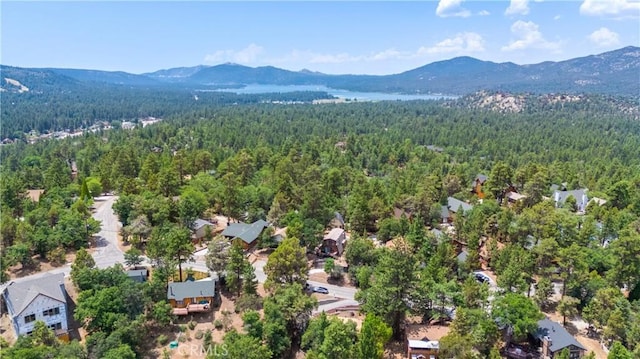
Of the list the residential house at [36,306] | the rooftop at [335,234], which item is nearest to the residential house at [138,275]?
the residential house at [36,306]

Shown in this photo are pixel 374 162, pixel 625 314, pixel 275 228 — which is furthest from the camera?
pixel 374 162

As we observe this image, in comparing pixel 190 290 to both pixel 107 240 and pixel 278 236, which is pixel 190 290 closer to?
pixel 278 236

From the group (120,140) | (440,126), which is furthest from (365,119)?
(120,140)

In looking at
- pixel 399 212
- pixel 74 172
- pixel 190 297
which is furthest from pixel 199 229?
pixel 74 172

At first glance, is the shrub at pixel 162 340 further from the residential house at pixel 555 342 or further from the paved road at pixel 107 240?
the residential house at pixel 555 342

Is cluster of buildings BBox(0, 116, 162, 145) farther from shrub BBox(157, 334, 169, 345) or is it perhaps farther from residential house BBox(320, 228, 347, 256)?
shrub BBox(157, 334, 169, 345)

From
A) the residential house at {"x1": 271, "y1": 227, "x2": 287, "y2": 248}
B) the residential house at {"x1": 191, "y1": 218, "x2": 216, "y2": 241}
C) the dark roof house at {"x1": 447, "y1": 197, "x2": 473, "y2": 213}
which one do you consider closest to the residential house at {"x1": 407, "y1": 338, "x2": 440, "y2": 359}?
the residential house at {"x1": 271, "y1": 227, "x2": 287, "y2": 248}

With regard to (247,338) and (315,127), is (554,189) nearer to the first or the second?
(247,338)
